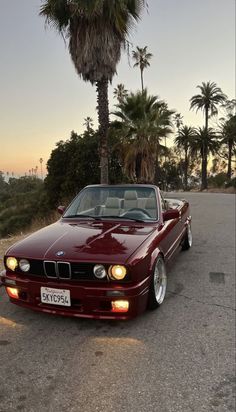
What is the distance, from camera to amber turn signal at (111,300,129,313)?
11.6 ft

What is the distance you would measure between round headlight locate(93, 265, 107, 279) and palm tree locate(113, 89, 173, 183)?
56.2ft

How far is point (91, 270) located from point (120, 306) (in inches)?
17.8

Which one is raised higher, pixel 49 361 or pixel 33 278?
pixel 33 278

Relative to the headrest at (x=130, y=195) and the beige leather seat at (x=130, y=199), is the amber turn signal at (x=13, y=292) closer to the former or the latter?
the beige leather seat at (x=130, y=199)

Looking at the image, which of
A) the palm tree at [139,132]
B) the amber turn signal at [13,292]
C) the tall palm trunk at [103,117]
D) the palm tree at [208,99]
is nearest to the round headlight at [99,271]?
the amber turn signal at [13,292]

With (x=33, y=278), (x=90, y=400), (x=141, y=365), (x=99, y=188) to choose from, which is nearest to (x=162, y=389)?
(x=141, y=365)

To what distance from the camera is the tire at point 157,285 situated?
4.05 metres

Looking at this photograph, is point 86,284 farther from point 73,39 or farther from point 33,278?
point 73,39

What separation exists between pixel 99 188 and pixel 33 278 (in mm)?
2164

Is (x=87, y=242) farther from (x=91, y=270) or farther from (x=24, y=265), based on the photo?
(x=24, y=265)

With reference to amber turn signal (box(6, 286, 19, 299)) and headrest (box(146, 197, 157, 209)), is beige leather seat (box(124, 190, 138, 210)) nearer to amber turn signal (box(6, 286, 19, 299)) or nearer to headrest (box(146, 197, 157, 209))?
headrest (box(146, 197, 157, 209))

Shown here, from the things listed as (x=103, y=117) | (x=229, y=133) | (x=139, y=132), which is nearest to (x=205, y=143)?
(x=229, y=133)

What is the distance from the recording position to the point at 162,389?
2.85 metres

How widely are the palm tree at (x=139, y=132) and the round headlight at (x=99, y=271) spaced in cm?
1713
